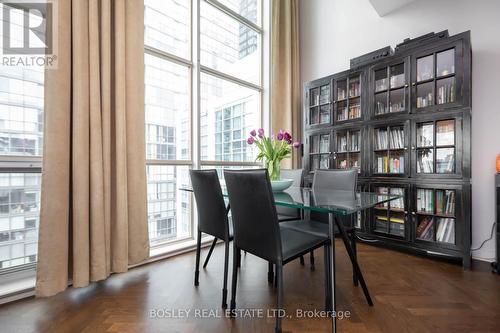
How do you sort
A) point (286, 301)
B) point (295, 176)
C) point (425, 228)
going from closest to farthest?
point (286, 301)
point (425, 228)
point (295, 176)

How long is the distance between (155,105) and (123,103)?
68cm

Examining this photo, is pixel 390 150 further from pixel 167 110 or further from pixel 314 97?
pixel 167 110

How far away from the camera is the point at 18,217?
5.97ft

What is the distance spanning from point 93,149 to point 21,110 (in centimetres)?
63

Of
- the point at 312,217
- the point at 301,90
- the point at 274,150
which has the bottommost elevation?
the point at 312,217

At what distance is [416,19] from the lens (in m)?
2.71

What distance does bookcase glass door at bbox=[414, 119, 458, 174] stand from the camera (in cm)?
221

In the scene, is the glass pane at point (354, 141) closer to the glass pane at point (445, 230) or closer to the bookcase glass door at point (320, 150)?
the bookcase glass door at point (320, 150)

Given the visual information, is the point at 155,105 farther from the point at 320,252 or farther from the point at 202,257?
the point at 320,252

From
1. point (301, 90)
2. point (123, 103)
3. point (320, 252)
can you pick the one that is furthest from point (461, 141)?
Answer: point (123, 103)

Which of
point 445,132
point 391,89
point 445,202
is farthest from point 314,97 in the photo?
point 445,202

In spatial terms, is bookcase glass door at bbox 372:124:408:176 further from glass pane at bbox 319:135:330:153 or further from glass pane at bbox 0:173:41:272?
glass pane at bbox 0:173:41:272

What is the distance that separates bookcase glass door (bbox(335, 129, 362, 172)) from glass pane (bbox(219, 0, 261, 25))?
2224mm

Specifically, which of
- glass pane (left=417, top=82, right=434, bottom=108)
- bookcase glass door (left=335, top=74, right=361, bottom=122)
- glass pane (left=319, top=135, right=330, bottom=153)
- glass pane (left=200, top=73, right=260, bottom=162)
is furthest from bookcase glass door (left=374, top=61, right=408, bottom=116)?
glass pane (left=200, top=73, right=260, bottom=162)
